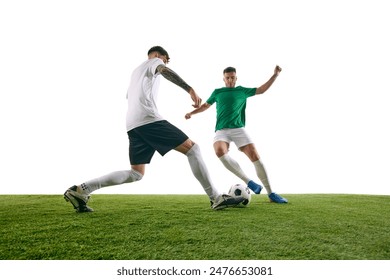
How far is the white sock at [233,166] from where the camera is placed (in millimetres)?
5621

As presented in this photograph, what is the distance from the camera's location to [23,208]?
493 centimetres

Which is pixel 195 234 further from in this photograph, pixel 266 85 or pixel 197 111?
pixel 266 85

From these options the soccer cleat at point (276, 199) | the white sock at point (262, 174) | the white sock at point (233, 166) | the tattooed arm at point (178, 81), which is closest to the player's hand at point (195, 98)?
the tattooed arm at point (178, 81)

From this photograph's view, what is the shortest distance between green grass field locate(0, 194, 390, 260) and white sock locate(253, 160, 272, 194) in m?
1.00

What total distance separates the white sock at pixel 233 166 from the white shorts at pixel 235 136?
10.3 inches

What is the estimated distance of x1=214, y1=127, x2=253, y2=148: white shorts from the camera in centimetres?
555

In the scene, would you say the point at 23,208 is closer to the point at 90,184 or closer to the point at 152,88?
the point at 90,184

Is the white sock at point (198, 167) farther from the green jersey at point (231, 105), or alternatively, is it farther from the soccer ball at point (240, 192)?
the green jersey at point (231, 105)

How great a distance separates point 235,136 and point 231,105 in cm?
51

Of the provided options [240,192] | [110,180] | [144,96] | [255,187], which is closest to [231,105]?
[255,187]

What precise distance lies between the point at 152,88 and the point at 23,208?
2590 mm

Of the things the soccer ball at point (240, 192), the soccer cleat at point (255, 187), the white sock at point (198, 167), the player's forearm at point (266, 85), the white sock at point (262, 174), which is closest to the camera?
the white sock at point (198, 167)

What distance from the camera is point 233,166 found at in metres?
5.66

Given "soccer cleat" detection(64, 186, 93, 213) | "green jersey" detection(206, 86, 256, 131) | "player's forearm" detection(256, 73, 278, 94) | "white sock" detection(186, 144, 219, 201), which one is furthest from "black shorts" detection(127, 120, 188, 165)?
"player's forearm" detection(256, 73, 278, 94)
